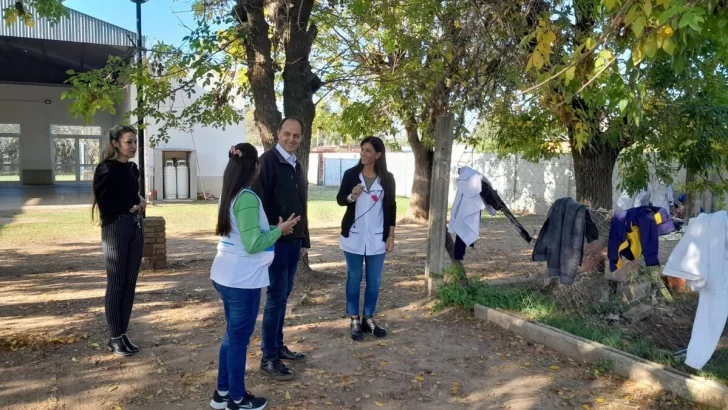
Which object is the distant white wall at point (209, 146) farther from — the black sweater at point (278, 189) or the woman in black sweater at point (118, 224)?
the black sweater at point (278, 189)

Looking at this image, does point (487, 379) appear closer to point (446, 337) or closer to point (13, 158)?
point (446, 337)

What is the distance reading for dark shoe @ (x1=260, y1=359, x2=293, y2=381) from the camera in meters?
3.89

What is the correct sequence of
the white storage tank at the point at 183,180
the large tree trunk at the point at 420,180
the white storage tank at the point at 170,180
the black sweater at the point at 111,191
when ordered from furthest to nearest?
1. the white storage tank at the point at 183,180
2. the white storage tank at the point at 170,180
3. the large tree trunk at the point at 420,180
4. the black sweater at the point at 111,191

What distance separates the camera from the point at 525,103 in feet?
24.0

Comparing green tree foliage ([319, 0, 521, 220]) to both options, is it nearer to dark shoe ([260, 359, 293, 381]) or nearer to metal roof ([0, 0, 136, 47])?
dark shoe ([260, 359, 293, 381])

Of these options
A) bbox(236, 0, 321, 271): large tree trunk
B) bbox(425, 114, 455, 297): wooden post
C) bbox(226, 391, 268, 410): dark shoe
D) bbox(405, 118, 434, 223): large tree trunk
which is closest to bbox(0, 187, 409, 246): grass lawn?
bbox(405, 118, 434, 223): large tree trunk

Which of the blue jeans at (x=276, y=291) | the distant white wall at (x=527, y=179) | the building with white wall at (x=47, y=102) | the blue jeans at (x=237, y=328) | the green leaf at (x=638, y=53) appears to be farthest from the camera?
the distant white wall at (x=527, y=179)

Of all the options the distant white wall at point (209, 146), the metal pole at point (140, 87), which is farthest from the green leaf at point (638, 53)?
the distant white wall at point (209, 146)

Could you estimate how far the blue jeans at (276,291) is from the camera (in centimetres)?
387

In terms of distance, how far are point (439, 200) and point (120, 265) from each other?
3052 mm

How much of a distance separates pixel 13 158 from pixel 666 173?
32.0 metres

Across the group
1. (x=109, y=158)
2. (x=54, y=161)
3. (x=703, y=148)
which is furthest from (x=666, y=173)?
(x=54, y=161)

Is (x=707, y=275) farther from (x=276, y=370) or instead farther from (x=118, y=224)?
(x=118, y=224)

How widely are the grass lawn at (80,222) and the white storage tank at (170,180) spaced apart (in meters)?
1.11
